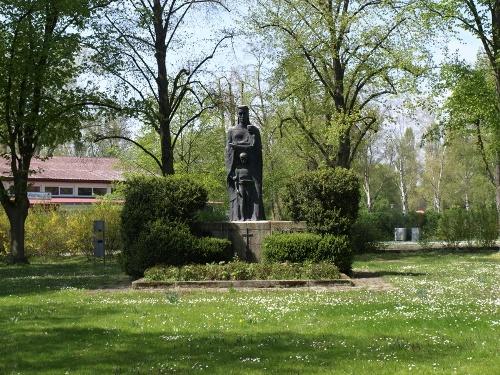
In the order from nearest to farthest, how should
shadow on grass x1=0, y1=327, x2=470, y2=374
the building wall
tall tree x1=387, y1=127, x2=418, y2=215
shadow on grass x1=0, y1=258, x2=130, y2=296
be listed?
shadow on grass x1=0, y1=327, x2=470, y2=374
shadow on grass x1=0, y1=258, x2=130, y2=296
the building wall
tall tree x1=387, y1=127, x2=418, y2=215

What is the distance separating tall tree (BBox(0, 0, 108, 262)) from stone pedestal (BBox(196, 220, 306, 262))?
414 inches

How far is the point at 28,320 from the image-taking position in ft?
32.6

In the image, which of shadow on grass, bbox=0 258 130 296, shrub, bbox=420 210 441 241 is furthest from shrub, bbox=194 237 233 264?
shrub, bbox=420 210 441 241

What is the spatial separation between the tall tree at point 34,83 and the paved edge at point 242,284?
12.5m

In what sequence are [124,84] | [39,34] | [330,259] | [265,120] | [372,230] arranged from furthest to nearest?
[265,120], [372,230], [124,84], [39,34], [330,259]

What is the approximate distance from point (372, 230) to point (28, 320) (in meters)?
24.3

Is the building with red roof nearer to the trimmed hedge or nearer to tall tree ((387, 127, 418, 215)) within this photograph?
tall tree ((387, 127, 418, 215))

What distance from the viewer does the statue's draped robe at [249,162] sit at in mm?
19328

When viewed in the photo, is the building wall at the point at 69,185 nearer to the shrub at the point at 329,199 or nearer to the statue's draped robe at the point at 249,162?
the statue's draped robe at the point at 249,162

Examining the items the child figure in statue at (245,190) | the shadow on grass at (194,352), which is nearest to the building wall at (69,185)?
the child figure in statue at (245,190)

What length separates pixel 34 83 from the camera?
24906 mm

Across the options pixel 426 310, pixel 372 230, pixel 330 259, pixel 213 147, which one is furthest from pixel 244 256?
pixel 213 147

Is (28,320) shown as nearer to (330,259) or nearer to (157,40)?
(330,259)

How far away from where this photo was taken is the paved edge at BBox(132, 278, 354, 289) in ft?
47.3
